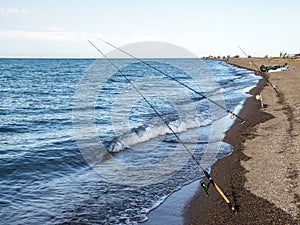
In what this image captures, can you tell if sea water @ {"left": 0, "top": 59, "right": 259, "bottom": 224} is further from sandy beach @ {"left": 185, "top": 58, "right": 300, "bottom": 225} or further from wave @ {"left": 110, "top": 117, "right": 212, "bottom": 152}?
sandy beach @ {"left": 185, "top": 58, "right": 300, "bottom": 225}

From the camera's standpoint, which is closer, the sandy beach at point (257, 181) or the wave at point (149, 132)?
the sandy beach at point (257, 181)

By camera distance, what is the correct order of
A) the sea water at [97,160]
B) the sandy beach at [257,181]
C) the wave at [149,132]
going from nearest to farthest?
1. the sandy beach at [257,181]
2. the sea water at [97,160]
3. the wave at [149,132]

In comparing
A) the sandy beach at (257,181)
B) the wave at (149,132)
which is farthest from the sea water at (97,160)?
the sandy beach at (257,181)

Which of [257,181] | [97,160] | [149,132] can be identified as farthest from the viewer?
[149,132]

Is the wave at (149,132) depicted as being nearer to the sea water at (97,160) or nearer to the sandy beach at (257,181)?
the sea water at (97,160)

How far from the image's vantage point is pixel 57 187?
370 inches

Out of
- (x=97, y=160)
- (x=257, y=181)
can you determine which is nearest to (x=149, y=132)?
(x=97, y=160)

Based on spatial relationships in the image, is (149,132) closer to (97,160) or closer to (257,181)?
(97,160)

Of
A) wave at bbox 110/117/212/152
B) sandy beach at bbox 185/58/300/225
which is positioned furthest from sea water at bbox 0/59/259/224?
sandy beach at bbox 185/58/300/225

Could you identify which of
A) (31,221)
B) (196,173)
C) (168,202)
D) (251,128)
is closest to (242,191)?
(168,202)

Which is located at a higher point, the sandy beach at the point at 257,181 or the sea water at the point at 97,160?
the sandy beach at the point at 257,181

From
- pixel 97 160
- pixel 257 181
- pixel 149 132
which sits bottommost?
pixel 97 160

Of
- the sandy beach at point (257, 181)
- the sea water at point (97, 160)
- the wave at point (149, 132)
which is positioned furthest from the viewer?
the wave at point (149, 132)

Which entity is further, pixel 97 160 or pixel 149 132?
pixel 149 132
